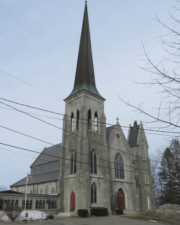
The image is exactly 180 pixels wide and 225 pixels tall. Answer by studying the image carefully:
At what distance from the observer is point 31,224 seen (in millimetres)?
18750

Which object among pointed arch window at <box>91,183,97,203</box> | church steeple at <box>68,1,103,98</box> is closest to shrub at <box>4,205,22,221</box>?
pointed arch window at <box>91,183,97,203</box>

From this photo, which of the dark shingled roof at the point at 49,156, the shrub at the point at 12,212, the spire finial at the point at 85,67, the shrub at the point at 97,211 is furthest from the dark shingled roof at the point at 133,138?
the shrub at the point at 12,212

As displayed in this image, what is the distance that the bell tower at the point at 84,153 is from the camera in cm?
2753

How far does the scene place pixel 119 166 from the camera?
111 feet

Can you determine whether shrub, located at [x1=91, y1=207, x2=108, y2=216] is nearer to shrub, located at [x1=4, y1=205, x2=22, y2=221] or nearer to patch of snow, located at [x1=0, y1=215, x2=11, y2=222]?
shrub, located at [x1=4, y1=205, x2=22, y2=221]

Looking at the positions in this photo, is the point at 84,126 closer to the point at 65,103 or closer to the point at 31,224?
the point at 65,103

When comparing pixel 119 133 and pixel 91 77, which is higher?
pixel 91 77

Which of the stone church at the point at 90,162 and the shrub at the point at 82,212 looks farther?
the stone church at the point at 90,162

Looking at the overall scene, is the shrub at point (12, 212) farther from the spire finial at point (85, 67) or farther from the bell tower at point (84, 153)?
the spire finial at point (85, 67)

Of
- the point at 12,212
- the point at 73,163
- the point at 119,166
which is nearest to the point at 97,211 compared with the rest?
the point at 73,163

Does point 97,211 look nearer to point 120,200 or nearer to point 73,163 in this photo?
point 120,200

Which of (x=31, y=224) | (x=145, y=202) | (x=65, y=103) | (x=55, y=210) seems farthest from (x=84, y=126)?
(x=145, y=202)

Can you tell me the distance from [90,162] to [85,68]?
1602 centimetres

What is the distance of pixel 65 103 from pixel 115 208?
17337 mm
